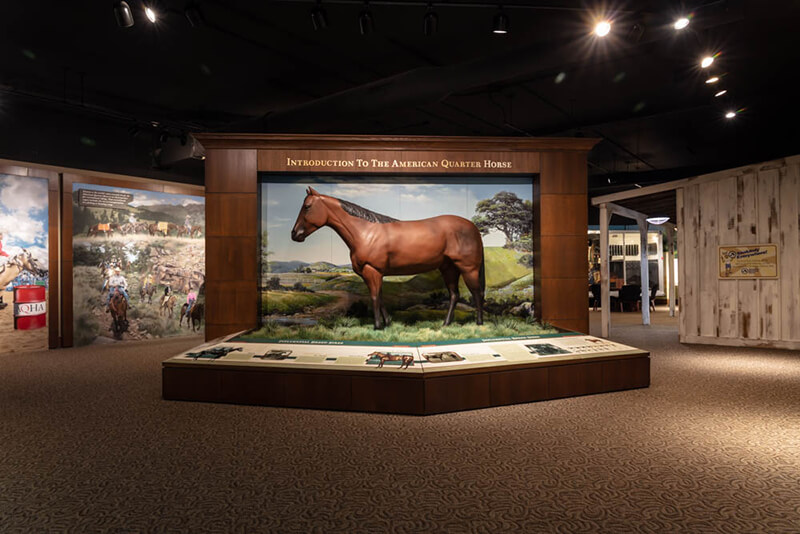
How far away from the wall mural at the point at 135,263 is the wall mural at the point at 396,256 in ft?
13.5

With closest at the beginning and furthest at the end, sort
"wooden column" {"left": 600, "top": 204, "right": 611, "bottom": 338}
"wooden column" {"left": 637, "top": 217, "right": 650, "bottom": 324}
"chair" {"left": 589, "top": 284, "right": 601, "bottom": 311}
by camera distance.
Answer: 1. "wooden column" {"left": 600, "top": 204, "right": 611, "bottom": 338}
2. "wooden column" {"left": 637, "top": 217, "right": 650, "bottom": 324}
3. "chair" {"left": 589, "top": 284, "right": 601, "bottom": 311}

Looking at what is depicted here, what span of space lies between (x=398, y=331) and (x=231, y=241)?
234 cm

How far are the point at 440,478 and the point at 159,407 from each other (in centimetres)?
285

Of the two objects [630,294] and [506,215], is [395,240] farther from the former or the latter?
[630,294]

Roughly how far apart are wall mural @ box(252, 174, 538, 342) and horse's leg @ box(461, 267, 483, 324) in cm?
1

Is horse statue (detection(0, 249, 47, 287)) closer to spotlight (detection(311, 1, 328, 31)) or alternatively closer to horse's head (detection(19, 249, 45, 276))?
horse's head (detection(19, 249, 45, 276))

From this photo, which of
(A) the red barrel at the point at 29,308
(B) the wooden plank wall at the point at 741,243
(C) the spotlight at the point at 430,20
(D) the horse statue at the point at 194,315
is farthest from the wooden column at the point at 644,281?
(A) the red barrel at the point at 29,308

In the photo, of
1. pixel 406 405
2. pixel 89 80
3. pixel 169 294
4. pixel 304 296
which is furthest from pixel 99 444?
pixel 89 80

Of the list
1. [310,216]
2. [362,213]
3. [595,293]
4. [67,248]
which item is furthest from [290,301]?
[595,293]

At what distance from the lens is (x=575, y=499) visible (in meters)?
2.33

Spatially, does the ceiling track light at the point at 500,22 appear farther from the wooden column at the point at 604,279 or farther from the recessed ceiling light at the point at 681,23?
the wooden column at the point at 604,279

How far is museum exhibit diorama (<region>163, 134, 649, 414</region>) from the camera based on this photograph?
17.0ft

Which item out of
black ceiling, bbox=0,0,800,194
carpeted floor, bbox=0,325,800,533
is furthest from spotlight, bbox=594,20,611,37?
carpeted floor, bbox=0,325,800,533

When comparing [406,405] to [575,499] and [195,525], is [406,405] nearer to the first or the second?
[575,499]
